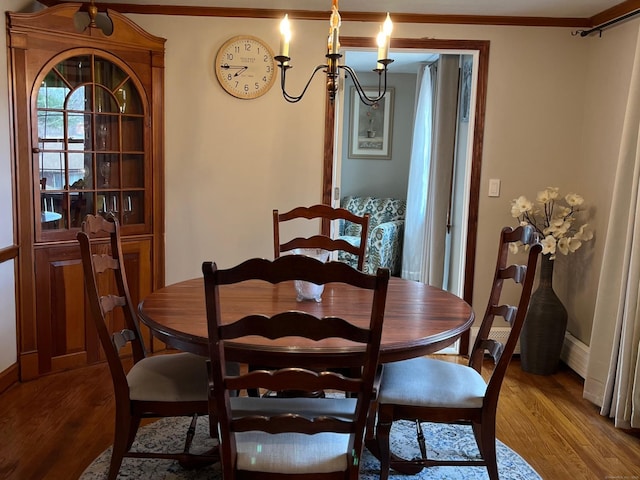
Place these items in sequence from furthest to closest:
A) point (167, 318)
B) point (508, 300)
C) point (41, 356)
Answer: point (508, 300)
point (41, 356)
point (167, 318)

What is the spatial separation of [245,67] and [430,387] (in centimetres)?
233

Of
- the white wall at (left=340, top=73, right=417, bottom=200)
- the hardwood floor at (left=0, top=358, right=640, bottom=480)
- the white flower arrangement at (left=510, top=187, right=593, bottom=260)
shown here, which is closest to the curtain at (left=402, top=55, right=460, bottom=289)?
the white flower arrangement at (left=510, top=187, right=593, bottom=260)

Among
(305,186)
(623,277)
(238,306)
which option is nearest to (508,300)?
(623,277)

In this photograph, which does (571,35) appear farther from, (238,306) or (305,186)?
(238,306)

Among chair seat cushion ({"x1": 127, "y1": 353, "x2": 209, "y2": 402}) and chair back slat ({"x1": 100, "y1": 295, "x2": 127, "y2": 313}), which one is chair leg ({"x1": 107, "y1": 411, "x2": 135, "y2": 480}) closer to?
chair seat cushion ({"x1": 127, "y1": 353, "x2": 209, "y2": 402})

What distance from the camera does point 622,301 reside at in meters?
2.86

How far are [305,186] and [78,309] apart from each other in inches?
60.7

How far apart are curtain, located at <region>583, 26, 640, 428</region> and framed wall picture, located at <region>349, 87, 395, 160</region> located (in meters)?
3.80

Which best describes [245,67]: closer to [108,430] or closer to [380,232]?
[108,430]

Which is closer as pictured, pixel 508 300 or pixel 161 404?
pixel 161 404

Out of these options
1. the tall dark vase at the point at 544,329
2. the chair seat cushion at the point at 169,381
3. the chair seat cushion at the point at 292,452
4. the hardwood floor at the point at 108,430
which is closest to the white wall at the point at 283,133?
the tall dark vase at the point at 544,329

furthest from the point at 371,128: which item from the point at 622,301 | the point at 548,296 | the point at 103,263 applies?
the point at 103,263

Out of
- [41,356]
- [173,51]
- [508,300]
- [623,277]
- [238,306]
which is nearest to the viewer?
[238,306]

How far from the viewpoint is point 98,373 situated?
3.35 meters
